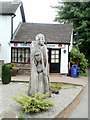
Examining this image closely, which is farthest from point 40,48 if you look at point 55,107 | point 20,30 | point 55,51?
point 20,30

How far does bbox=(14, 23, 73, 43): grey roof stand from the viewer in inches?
750

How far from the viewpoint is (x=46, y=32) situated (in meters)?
20.7

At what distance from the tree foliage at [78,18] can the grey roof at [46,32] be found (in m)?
4.08

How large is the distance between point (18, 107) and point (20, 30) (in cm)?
1456

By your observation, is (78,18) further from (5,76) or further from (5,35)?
(5,76)

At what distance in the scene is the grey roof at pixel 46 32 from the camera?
750 inches

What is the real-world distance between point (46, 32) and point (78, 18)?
729cm

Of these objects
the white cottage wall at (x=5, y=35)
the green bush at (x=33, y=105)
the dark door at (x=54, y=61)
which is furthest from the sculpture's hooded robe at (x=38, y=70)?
the white cottage wall at (x=5, y=35)

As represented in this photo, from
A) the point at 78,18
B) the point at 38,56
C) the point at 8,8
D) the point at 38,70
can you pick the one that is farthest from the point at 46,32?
the point at 38,70

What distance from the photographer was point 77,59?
64.7 feet

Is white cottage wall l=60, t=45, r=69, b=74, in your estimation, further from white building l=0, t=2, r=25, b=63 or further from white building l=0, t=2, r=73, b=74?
white building l=0, t=2, r=25, b=63

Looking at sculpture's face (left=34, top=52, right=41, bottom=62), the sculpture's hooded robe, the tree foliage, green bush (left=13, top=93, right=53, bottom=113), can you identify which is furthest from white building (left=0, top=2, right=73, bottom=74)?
green bush (left=13, top=93, right=53, bottom=113)

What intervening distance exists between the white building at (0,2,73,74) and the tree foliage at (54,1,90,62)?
4.10 meters

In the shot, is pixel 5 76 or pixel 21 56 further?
pixel 21 56
